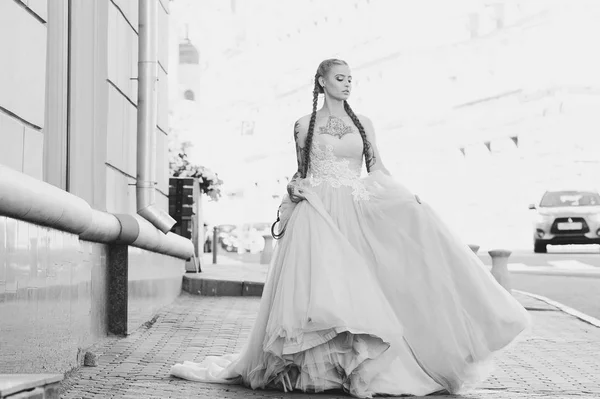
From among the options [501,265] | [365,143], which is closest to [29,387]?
[365,143]

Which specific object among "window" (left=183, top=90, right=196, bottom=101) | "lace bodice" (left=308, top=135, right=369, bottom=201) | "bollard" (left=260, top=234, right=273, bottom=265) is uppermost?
"window" (left=183, top=90, right=196, bottom=101)

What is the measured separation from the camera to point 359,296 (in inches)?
275

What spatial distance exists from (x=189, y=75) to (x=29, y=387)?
335 ft

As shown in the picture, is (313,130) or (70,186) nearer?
(313,130)

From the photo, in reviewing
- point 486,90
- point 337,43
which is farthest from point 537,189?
point 337,43

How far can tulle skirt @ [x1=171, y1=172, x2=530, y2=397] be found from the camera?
22.5 ft

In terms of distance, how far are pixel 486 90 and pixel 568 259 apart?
3778cm

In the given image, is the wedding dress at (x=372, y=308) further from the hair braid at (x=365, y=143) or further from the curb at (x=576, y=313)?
the curb at (x=576, y=313)

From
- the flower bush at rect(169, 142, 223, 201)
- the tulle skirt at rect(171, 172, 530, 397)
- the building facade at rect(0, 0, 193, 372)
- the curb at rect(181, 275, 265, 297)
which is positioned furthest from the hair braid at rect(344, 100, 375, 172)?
the flower bush at rect(169, 142, 223, 201)

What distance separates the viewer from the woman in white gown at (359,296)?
6863 mm

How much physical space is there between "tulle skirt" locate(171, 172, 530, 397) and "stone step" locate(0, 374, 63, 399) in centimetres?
299

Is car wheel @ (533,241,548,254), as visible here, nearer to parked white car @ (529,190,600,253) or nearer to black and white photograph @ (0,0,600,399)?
parked white car @ (529,190,600,253)

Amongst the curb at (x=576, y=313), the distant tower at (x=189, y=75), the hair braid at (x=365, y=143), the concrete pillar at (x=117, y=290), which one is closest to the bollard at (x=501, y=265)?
the curb at (x=576, y=313)

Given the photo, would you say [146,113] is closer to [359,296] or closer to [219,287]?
[359,296]
